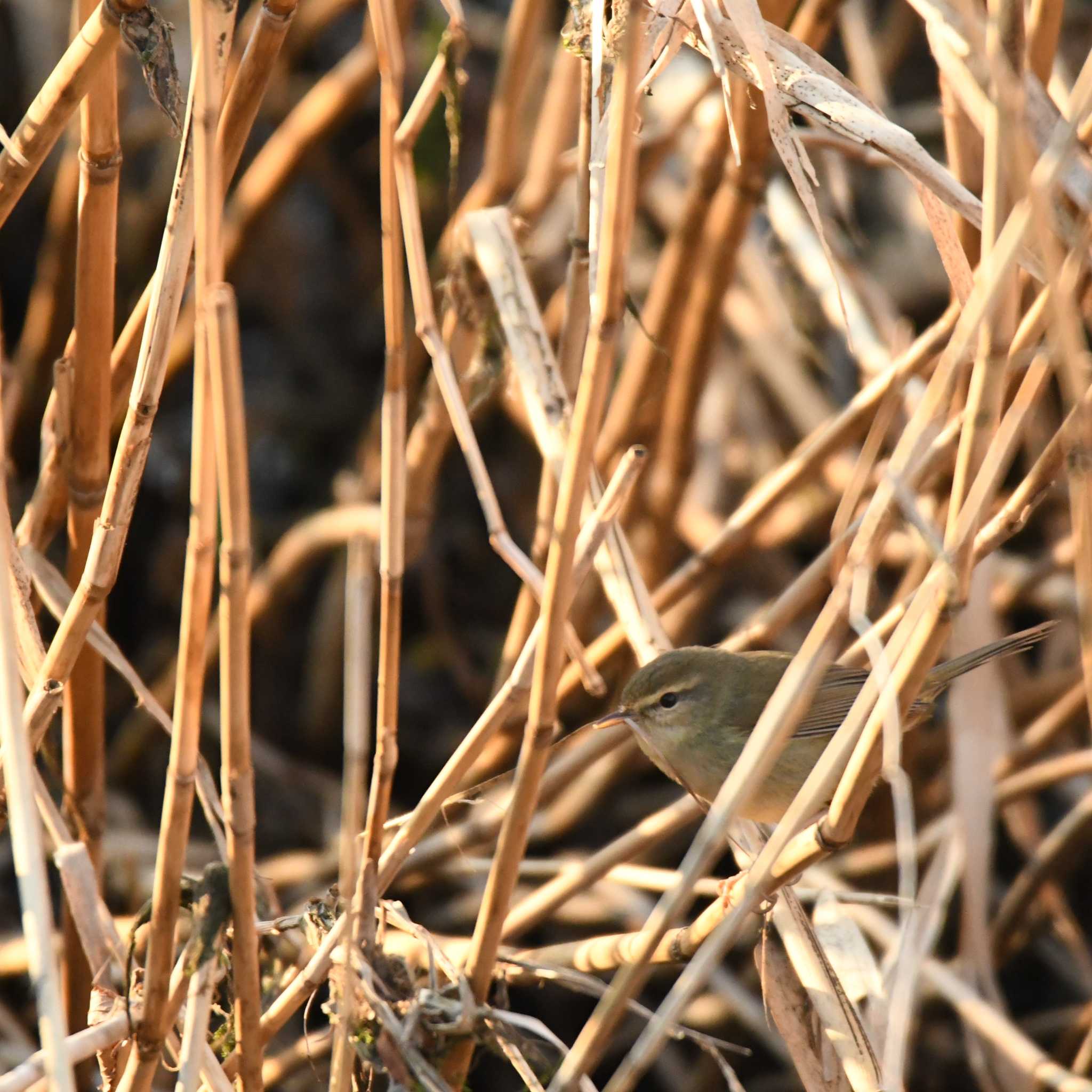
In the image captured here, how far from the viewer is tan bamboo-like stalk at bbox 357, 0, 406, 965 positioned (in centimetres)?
152

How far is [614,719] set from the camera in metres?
2.37

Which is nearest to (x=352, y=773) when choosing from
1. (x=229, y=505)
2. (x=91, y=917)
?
(x=229, y=505)

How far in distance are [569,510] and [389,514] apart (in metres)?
0.32

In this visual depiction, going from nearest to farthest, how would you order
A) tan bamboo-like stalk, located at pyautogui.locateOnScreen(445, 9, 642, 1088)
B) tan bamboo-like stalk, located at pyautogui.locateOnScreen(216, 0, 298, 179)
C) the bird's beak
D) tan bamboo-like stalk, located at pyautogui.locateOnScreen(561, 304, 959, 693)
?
tan bamboo-like stalk, located at pyautogui.locateOnScreen(445, 9, 642, 1088)
tan bamboo-like stalk, located at pyautogui.locateOnScreen(216, 0, 298, 179)
the bird's beak
tan bamboo-like stalk, located at pyautogui.locateOnScreen(561, 304, 959, 693)

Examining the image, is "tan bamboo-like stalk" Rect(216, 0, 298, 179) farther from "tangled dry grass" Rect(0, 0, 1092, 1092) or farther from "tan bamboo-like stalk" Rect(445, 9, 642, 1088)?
"tan bamboo-like stalk" Rect(445, 9, 642, 1088)

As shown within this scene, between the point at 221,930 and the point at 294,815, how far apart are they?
86.1 inches

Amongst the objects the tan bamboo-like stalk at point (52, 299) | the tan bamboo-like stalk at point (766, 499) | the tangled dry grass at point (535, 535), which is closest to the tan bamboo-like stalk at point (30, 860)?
the tangled dry grass at point (535, 535)

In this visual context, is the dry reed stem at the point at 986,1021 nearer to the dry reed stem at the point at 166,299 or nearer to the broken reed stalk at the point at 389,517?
the broken reed stalk at the point at 389,517

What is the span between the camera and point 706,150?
301cm

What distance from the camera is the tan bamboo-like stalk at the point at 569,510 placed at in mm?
1156

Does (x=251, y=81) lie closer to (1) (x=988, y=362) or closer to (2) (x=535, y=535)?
(1) (x=988, y=362)

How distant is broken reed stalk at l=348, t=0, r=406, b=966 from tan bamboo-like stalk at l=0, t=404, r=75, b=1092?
0.39 meters

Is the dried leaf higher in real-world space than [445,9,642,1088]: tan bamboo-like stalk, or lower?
higher

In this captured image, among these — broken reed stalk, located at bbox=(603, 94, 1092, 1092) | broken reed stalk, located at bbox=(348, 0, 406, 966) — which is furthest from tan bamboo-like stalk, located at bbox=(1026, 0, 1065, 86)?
broken reed stalk, located at bbox=(348, 0, 406, 966)
